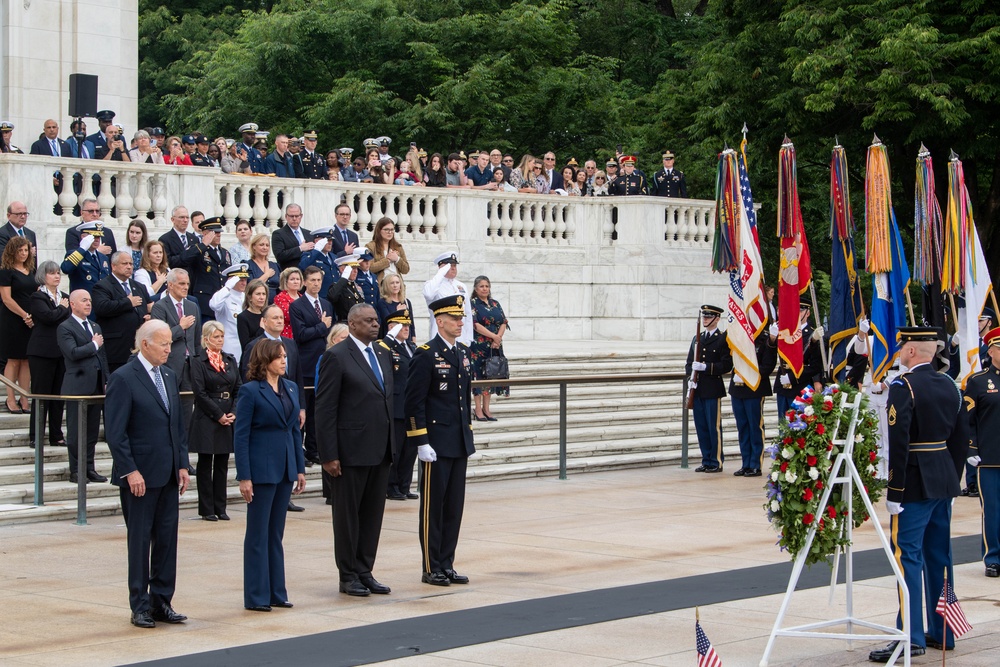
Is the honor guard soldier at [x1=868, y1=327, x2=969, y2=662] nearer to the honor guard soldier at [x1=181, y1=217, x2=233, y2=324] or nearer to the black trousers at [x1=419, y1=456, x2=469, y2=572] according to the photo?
the black trousers at [x1=419, y1=456, x2=469, y2=572]

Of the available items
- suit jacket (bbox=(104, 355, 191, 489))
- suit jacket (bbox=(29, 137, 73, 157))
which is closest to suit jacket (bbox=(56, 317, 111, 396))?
suit jacket (bbox=(104, 355, 191, 489))

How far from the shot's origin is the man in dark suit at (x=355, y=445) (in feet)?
33.2

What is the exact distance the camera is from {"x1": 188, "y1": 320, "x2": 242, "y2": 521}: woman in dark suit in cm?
1334

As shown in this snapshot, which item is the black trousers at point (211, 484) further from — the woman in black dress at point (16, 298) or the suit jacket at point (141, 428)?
the suit jacket at point (141, 428)

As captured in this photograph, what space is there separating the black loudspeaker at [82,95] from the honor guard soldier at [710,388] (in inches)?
384

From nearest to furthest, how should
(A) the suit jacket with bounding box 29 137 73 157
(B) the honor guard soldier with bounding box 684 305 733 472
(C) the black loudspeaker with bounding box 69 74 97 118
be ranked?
(B) the honor guard soldier with bounding box 684 305 733 472, (A) the suit jacket with bounding box 29 137 73 157, (C) the black loudspeaker with bounding box 69 74 97 118

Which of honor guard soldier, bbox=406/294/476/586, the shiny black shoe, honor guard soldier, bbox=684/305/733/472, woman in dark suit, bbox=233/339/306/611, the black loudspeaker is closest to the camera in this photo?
the shiny black shoe

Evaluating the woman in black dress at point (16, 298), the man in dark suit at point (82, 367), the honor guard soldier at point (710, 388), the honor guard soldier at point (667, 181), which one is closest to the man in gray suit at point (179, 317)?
the man in dark suit at point (82, 367)

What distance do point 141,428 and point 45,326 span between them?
5944 millimetres

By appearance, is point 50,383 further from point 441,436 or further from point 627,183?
point 627,183

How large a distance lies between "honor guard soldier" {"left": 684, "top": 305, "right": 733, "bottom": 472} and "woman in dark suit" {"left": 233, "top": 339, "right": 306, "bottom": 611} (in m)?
8.63

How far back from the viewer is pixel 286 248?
18.1m

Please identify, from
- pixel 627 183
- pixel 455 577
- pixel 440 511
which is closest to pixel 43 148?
pixel 627 183

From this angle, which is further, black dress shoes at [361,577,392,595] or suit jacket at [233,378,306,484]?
black dress shoes at [361,577,392,595]
